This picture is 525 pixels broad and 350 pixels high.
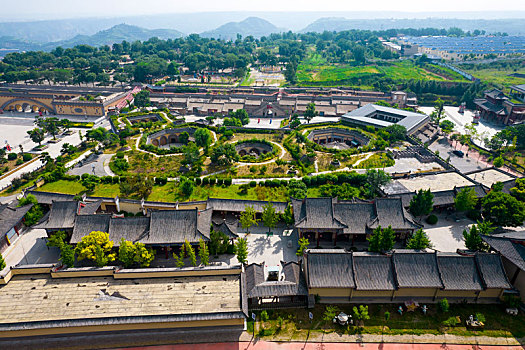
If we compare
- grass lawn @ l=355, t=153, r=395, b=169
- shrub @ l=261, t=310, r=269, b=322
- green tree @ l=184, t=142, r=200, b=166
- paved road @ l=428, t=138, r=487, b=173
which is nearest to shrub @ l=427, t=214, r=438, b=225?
grass lawn @ l=355, t=153, r=395, b=169

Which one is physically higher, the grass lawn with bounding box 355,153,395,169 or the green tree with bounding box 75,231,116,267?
the green tree with bounding box 75,231,116,267

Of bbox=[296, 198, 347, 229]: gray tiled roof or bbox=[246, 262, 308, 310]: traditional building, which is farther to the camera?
bbox=[296, 198, 347, 229]: gray tiled roof

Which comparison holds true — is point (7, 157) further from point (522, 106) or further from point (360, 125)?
Answer: point (522, 106)

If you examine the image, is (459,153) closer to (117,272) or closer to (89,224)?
(117,272)

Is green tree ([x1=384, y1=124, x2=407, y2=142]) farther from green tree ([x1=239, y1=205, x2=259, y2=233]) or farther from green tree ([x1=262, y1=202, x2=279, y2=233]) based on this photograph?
green tree ([x1=239, y1=205, x2=259, y2=233])

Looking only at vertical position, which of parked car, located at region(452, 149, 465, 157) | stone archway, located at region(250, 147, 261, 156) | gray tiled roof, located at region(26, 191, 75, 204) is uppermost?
gray tiled roof, located at region(26, 191, 75, 204)

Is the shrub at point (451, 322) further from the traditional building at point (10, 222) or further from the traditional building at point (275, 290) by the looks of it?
the traditional building at point (10, 222)

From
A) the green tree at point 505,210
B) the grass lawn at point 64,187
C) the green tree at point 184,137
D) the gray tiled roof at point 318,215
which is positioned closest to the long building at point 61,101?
the green tree at point 184,137
